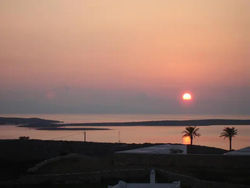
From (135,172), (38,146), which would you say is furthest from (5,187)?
(38,146)

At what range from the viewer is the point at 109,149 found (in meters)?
44.8

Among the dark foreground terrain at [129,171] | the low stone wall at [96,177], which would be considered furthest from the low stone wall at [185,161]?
the low stone wall at [96,177]

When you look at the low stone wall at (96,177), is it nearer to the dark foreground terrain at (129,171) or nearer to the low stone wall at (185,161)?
the dark foreground terrain at (129,171)

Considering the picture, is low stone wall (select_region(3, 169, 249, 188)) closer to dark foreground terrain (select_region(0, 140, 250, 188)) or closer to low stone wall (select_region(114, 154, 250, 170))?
dark foreground terrain (select_region(0, 140, 250, 188))

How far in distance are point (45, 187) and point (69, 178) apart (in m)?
1.26

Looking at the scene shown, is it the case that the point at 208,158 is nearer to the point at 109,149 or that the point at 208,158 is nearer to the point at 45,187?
the point at 45,187

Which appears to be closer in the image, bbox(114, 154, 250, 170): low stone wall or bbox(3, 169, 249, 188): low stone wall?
bbox(3, 169, 249, 188): low stone wall

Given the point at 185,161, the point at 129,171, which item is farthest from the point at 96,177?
the point at 185,161

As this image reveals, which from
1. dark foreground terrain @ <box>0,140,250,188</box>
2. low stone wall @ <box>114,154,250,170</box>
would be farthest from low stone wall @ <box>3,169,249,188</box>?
low stone wall @ <box>114,154,250,170</box>

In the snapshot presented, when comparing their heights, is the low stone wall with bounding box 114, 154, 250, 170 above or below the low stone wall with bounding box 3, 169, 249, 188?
above

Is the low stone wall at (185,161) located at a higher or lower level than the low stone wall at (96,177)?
higher

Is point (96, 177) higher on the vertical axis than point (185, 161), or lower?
lower

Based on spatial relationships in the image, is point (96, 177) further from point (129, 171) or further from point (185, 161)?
point (185, 161)

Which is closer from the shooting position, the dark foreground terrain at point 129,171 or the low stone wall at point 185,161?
the dark foreground terrain at point 129,171
